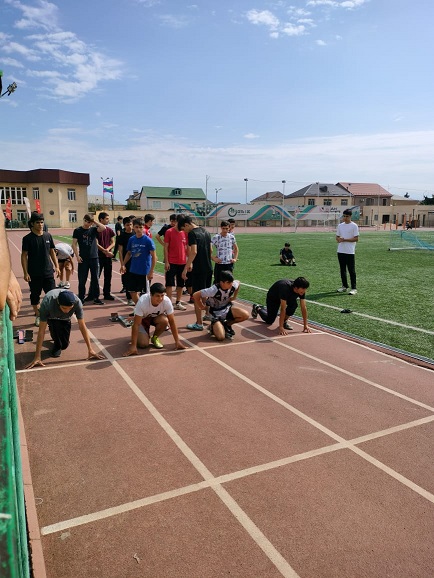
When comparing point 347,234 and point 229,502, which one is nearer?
point 229,502

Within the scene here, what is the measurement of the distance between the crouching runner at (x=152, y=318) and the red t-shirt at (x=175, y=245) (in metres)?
2.33

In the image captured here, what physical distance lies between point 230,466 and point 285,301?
13.6 ft

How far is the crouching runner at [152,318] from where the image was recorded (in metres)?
6.03

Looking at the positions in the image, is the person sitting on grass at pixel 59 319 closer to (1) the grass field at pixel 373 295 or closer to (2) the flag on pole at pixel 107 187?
(1) the grass field at pixel 373 295

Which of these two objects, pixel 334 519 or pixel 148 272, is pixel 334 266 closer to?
pixel 148 272

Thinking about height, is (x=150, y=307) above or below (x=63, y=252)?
below

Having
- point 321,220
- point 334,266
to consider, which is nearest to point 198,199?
point 321,220

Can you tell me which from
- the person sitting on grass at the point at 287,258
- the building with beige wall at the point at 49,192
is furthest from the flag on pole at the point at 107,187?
the person sitting on grass at the point at 287,258

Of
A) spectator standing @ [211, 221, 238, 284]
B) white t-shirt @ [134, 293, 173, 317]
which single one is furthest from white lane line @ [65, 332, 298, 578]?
spectator standing @ [211, 221, 238, 284]

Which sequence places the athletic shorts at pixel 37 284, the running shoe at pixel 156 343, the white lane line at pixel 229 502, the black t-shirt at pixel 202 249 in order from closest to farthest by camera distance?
the white lane line at pixel 229 502 → the running shoe at pixel 156 343 → the athletic shorts at pixel 37 284 → the black t-shirt at pixel 202 249

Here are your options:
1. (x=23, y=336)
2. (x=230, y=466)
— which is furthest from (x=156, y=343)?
(x=230, y=466)

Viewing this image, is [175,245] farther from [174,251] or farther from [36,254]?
[36,254]

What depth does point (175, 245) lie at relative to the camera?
8641mm

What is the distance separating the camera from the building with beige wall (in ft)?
188
